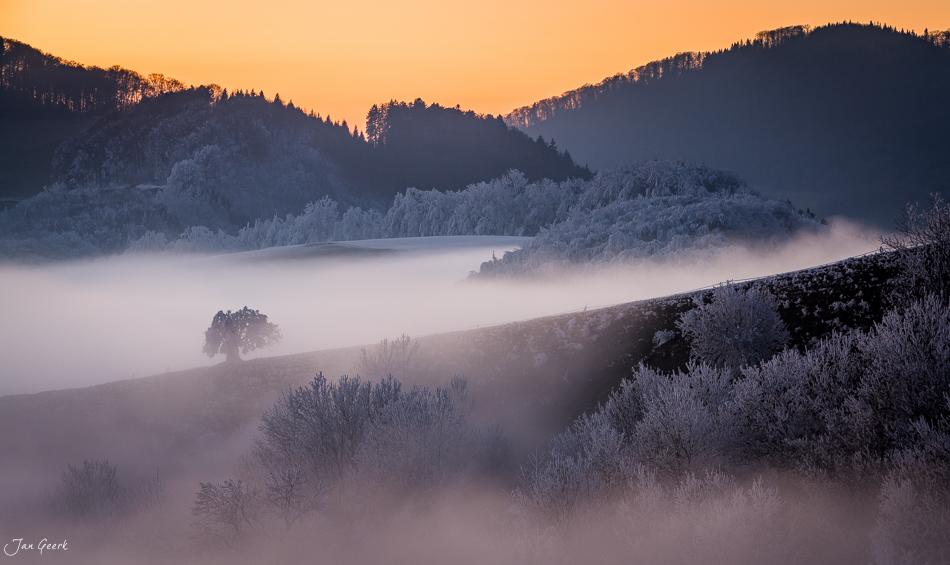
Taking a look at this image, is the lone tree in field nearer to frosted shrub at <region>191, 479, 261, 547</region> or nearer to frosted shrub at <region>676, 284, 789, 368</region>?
frosted shrub at <region>191, 479, 261, 547</region>

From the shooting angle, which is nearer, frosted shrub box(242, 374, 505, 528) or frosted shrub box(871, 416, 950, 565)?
frosted shrub box(871, 416, 950, 565)

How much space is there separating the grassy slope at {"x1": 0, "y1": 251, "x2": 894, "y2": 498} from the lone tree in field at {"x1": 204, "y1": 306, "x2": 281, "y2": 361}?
7.30 ft

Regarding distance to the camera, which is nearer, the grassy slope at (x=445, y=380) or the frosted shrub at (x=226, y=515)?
the frosted shrub at (x=226, y=515)

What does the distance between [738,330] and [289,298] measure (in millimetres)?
57120

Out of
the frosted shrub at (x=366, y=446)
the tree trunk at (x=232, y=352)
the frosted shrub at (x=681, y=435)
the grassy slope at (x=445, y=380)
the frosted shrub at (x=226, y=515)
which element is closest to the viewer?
the frosted shrub at (x=681, y=435)

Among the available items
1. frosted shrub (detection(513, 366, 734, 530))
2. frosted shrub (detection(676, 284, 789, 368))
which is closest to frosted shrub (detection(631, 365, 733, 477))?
frosted shrub (detection(513, 366, 734, 530))

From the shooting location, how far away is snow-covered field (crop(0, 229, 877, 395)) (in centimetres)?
6850

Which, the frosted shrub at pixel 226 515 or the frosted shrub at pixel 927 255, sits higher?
the frosted shrub at pixel 927 255

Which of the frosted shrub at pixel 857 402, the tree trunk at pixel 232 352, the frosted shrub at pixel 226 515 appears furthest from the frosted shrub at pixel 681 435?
the tree trunk at pixel 232 352

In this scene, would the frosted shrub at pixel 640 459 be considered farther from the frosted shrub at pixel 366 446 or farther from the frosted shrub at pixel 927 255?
the frosted shrub at pixel 927 255

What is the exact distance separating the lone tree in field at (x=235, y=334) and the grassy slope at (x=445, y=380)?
87.6 inches

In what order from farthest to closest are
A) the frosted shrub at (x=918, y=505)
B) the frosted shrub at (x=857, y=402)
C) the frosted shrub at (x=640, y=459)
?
1. the frosted shrub at (x=640, y=459)
2. the frosted shrub at (x=857, y=402)
3. the frosted shrub at (x=918, y=505)

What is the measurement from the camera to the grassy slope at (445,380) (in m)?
33.6

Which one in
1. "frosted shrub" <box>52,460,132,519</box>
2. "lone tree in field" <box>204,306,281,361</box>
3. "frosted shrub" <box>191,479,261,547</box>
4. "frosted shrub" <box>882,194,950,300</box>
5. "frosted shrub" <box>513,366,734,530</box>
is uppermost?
"frosted shrub" <box>882,194,950,300</box>
